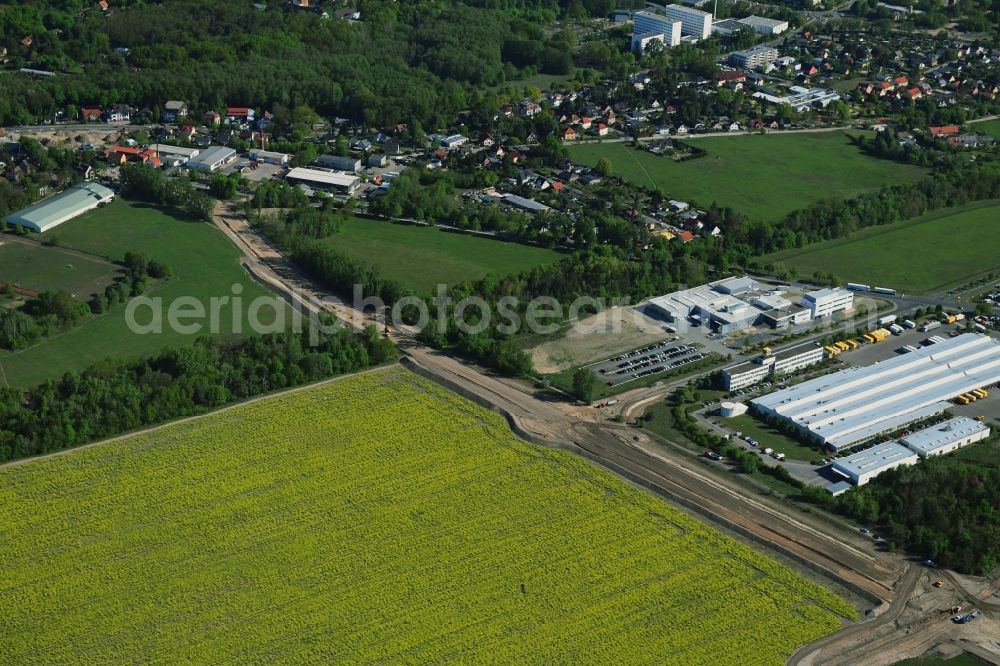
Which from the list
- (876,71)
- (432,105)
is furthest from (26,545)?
(876,71)

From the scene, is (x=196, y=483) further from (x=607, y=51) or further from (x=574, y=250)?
(x=607, y=51)

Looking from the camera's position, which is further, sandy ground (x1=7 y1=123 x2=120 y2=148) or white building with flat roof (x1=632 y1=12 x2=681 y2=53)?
white building with flat roof (x1=632 y1=12 x2=681 y2=53)

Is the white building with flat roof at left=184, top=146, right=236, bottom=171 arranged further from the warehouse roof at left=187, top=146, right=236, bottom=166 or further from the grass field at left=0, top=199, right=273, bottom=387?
the grass field at left=0, top=199, right=273, bottom=387

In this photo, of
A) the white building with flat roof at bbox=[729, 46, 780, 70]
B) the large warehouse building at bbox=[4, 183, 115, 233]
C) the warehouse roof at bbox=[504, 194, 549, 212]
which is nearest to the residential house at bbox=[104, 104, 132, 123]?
the large warehouse building at bbox=[4, 183, 115, 233]

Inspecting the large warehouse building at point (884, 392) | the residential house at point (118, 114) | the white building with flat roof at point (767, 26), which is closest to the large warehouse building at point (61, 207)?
the residential house at point (118, 114)

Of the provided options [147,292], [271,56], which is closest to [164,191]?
[147,292]

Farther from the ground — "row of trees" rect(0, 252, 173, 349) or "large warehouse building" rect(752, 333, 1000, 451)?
"row of trees" rect(0, 252, 173, 349)
